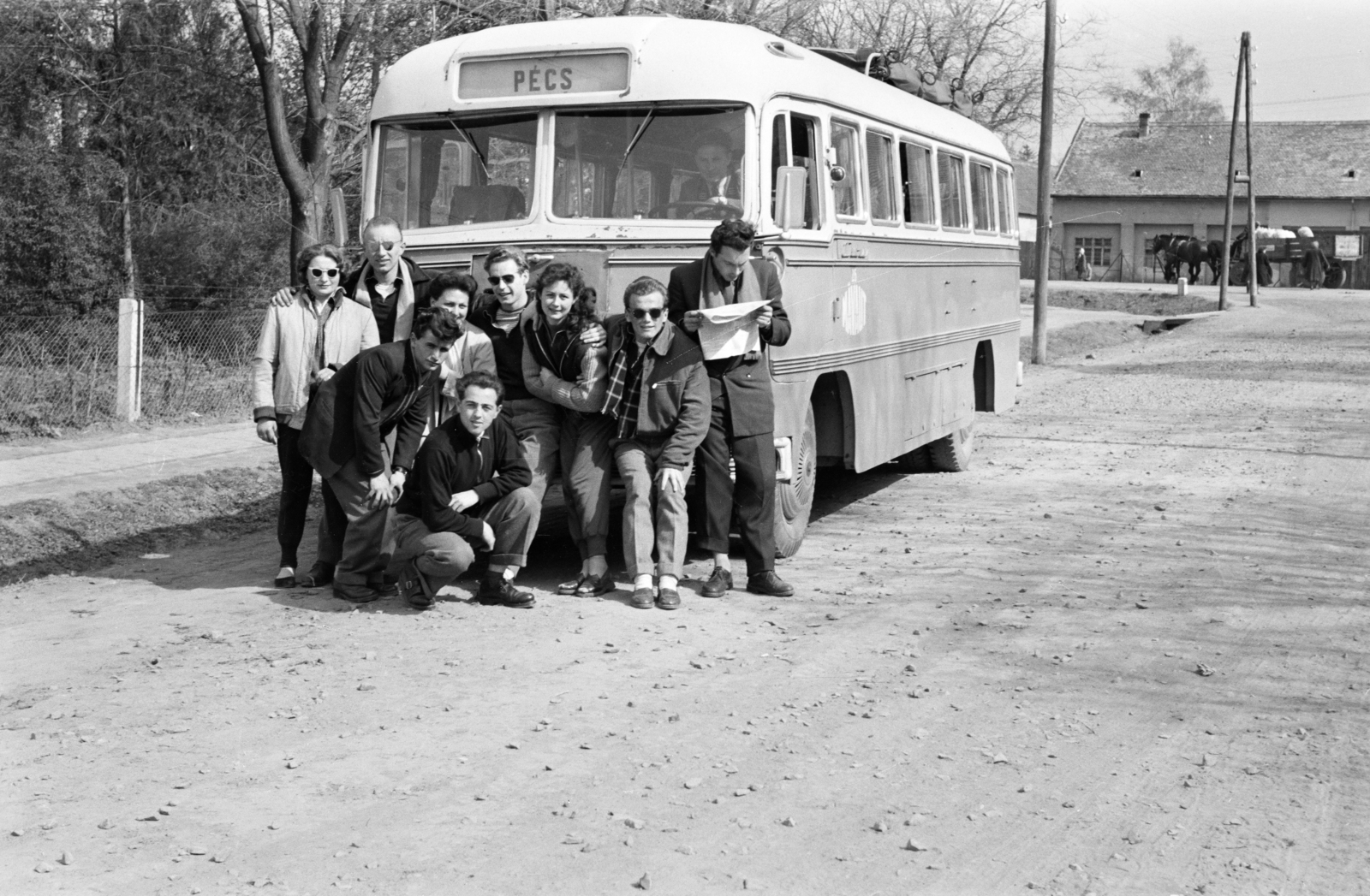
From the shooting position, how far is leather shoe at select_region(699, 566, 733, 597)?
8305 millimetres

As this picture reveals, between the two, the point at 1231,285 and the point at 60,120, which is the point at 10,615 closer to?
the point at 60,120

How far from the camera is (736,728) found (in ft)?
19.8

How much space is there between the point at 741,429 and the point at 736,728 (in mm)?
2586

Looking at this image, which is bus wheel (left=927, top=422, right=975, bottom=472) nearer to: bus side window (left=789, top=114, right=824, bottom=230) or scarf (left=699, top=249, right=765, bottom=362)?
bus side window (left=789, top=114, right=824, bottom=230)

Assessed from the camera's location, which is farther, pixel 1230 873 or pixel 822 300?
pixel 822 300

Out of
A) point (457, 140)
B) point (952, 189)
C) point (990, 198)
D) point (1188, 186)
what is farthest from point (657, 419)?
point (1188, 186)

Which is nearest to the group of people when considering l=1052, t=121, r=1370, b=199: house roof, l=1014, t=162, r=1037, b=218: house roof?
l=1052, t=121, r=1370, b=199: house roof

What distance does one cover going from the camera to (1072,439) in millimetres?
15781

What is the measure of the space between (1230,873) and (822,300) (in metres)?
5.17

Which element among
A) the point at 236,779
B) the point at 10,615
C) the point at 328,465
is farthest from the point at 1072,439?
the point at 236,779

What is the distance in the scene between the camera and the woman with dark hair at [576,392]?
8.17 metres

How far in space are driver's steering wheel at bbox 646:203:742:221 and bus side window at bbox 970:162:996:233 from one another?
16.7 feet

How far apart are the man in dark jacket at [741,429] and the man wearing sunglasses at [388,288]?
1405mm

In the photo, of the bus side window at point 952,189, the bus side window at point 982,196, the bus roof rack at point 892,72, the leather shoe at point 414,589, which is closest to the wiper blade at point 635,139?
the bus roof rack at point 892,72
